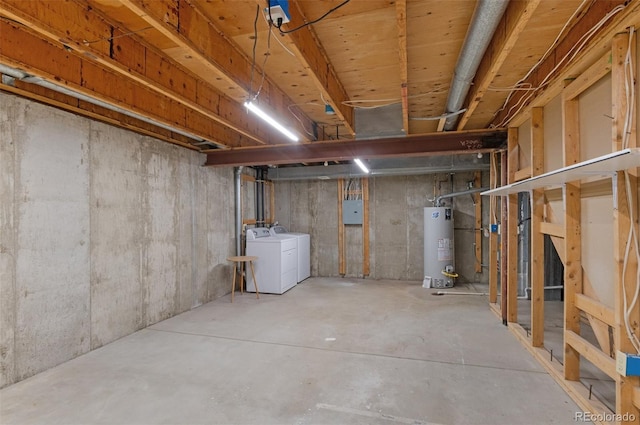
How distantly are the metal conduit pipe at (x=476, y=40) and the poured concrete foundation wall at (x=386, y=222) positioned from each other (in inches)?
145

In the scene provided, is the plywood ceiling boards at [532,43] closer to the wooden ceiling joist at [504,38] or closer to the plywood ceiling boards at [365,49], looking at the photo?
the wooden ceiling joist at [504,38]

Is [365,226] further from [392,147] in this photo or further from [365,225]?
[392,147]

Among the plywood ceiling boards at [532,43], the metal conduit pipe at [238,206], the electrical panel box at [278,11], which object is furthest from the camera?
the metal conduit pipe at [238,206]

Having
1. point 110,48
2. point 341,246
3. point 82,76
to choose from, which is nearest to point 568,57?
point 110,48

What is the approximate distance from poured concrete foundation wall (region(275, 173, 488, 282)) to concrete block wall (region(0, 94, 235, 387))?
2.71 m

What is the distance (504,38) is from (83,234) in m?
3.81

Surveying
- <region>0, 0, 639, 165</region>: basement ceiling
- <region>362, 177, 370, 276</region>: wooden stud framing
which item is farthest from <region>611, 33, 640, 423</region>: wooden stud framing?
<region>362, 177, 370, 276</region>: wooden stud framing

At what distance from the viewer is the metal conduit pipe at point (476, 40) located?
150cm

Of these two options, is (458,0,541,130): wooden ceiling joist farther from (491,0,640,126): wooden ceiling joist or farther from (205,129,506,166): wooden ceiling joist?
(205,129,506,166): wooden ceiling joist

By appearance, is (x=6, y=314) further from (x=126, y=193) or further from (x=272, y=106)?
(x=272, y=106)

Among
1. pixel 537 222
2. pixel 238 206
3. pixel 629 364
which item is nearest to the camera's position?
pixel 629 364

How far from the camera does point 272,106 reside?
2879 mm

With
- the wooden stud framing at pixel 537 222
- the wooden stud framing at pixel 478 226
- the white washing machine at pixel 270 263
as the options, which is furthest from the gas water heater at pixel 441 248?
the wooden stud framing at pixel 537 222

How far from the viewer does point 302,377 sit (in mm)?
2506
